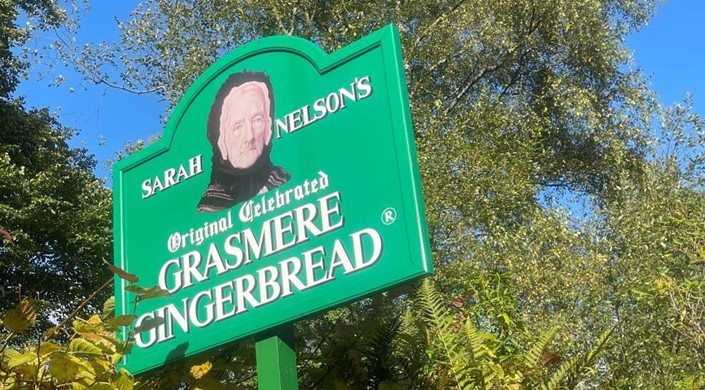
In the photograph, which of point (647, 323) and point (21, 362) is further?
point (647, 323)

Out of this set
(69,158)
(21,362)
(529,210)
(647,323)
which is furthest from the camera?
(69,158)

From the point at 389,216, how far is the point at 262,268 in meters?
0.53

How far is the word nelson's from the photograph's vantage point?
259 cm

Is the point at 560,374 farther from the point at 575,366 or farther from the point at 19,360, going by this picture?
the point at 19,360

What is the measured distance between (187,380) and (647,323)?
410 cm

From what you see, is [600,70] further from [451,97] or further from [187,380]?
[187,380]

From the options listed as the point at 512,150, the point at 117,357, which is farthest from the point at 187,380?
the point at 512,150

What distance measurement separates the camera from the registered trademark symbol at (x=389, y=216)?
2.50 metres

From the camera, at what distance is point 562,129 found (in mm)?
13789

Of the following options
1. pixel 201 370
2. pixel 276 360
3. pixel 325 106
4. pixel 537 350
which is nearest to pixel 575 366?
pixel 537 350

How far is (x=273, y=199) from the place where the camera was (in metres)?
2.89

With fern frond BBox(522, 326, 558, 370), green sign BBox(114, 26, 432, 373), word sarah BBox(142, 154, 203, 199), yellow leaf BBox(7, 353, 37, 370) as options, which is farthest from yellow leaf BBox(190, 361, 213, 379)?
fern frond BBox(522, 326, 558, 370)

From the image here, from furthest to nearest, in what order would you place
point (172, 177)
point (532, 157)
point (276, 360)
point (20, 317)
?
point (532, 157) < point (172, 177) < point (276, 360) < point (20, 317)

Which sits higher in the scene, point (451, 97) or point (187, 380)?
point (451, 97)
